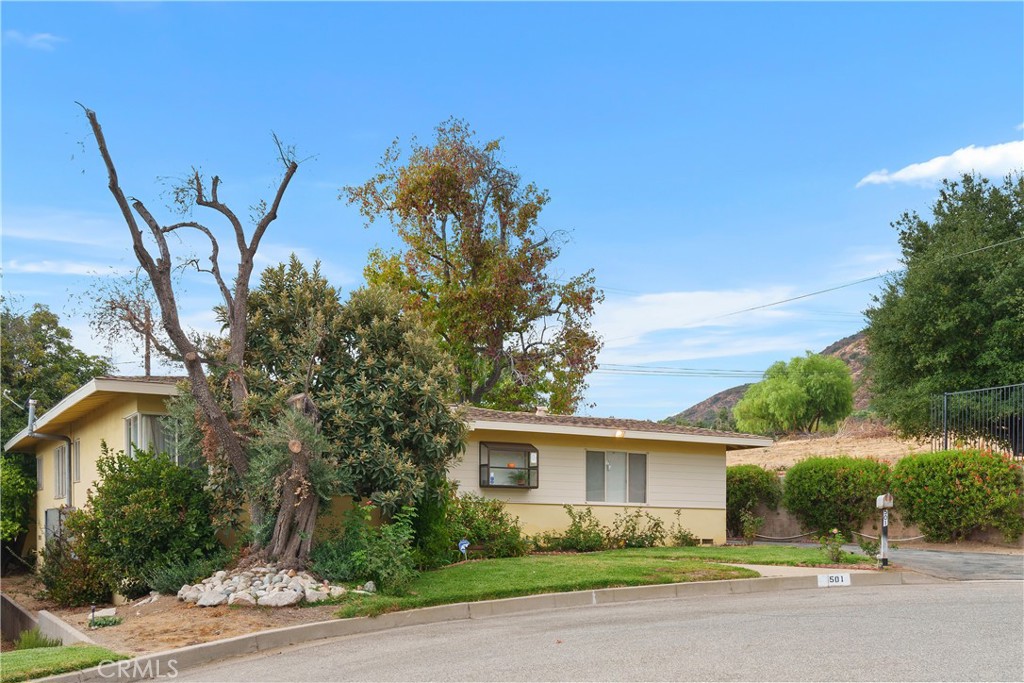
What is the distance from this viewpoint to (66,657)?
30.9 feet

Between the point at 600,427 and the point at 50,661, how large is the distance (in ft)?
43.5

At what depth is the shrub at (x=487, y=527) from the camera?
18016 millimetres

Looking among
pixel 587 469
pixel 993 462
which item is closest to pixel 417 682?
pixel 587 469

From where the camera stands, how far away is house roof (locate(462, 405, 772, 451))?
19.7 metres

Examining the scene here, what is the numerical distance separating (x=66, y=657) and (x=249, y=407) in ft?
16.6

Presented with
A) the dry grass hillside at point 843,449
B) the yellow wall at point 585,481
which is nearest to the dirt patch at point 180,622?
the yellow wall at point 585,481

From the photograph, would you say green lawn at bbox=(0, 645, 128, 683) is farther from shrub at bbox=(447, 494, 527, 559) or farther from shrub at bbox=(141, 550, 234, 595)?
shrub at bbox=(447, 494, 527, 559)

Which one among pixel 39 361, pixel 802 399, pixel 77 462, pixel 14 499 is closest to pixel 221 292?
pixel 77 462

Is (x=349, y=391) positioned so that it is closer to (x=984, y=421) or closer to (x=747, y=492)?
(x=747, y=492)

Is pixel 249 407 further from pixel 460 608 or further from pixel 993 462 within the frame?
pixel 993 462

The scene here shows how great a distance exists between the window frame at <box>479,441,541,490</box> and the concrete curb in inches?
234

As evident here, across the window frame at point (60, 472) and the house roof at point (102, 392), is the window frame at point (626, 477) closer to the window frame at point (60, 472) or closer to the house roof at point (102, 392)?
the house roof at point (102, 392)

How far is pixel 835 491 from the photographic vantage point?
23.7 metres

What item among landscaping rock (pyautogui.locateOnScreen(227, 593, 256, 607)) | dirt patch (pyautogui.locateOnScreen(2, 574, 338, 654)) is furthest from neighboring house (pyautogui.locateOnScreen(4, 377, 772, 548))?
landscaping rock (pyautogui.locateOnScreen(227, 593, 256, 607))
